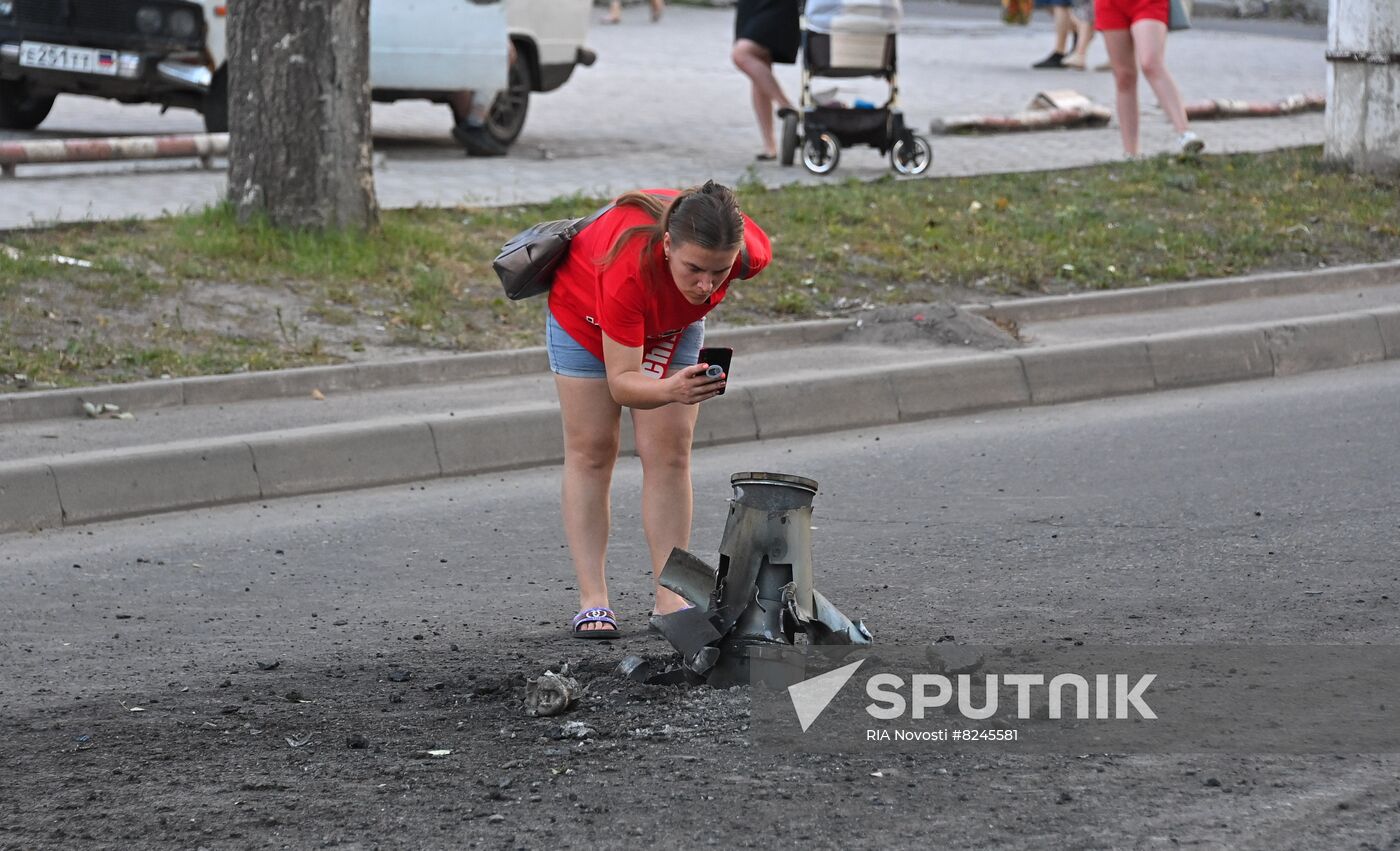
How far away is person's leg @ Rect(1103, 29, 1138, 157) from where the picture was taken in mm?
12219

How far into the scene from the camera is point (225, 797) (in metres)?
3.90

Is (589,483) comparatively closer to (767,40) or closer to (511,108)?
(767,40)

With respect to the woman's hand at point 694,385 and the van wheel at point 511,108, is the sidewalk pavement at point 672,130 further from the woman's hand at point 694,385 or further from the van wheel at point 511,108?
the woman's hand at point 694,385

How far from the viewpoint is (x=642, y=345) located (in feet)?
15.3

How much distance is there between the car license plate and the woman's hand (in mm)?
9200

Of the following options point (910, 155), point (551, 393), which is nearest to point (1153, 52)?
point (910, 155)

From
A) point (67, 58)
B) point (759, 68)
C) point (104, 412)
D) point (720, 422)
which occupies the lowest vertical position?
point (720, 422)

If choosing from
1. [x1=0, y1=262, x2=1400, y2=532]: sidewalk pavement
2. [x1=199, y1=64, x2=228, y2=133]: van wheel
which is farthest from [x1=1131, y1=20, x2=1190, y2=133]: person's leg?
A: [x1=199, y1=64, x2=228, y2=133]: van wheel

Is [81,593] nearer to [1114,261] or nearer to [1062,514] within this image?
[1062,514]

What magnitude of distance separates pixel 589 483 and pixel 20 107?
10.4 m

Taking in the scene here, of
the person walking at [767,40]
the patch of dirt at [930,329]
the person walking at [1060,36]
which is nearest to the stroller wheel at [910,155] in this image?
the person walking at [767,40]

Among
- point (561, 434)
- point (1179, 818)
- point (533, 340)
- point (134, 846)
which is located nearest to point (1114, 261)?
point (533, 340)

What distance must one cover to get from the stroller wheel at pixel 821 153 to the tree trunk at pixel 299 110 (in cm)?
387

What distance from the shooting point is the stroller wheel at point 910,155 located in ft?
41.0
